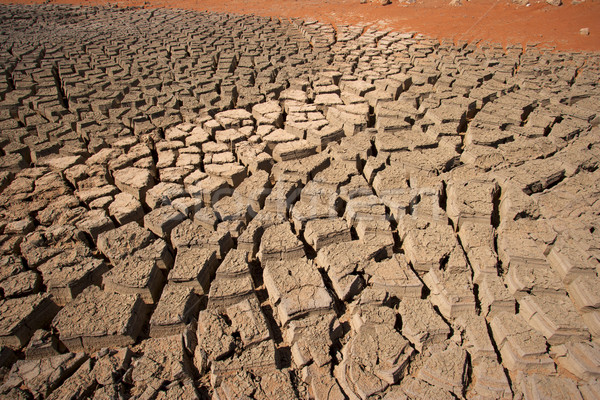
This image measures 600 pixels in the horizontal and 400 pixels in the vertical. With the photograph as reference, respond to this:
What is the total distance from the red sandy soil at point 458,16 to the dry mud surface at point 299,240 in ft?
19.7

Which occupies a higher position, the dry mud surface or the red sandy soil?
the red sandy soil

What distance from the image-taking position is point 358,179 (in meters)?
3.93

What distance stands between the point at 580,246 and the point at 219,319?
3178 mm

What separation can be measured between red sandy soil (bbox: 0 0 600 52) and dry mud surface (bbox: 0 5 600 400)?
5999mm

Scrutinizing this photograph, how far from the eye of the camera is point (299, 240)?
3195 mm

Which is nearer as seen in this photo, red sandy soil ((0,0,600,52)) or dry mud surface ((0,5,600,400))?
dry mud surface ((0,5,600,400))

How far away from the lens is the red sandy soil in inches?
427

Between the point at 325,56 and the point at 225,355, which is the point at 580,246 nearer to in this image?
the point at 225,355

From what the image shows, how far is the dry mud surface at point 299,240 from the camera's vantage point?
Answer: 93.4 inches

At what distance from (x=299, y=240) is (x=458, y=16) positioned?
1372 cm

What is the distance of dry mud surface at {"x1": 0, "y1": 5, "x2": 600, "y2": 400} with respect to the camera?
237 cm

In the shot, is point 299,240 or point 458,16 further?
point 458,16

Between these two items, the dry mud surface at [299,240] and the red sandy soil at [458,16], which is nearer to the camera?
the dry mud surface at [299,240]

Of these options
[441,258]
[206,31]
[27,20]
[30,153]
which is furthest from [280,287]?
[27,20]
